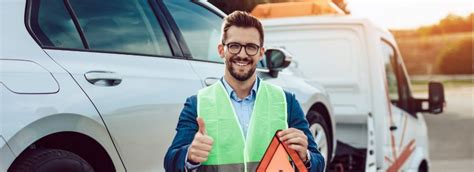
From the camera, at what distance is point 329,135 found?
5266 millimetres

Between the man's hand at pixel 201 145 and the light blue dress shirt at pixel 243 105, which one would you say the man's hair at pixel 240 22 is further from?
the man's hand at pixel 201 145

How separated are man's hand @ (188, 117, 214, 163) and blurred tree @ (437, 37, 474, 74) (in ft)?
67.1

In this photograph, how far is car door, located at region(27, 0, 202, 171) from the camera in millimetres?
2902

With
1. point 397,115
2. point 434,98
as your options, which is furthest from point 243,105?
point 434,98

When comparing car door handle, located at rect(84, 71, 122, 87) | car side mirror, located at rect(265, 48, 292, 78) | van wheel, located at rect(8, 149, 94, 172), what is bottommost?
van wheel, located at rect(8, 149, 94, 172)

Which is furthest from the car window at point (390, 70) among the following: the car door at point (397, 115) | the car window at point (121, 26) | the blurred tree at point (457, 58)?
the blurred tree at point (457, 58)

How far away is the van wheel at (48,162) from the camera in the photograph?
2.54 m

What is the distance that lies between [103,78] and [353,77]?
3.15 metres

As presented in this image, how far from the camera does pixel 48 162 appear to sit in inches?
102

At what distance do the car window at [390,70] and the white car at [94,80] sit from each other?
253 cm

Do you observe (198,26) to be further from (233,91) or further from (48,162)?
(233,91)

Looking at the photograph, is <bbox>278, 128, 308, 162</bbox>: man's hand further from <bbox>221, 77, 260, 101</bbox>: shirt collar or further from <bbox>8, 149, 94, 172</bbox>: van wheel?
<bbox>8, 149, 94, 172</bbox>: van wheel

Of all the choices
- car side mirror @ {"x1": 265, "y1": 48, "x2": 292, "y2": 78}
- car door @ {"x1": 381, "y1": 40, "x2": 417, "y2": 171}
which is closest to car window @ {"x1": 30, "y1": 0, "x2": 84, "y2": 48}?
car side mirror @ {"x1": 265, "y1": 48, "x2": 292, "y2": 78}

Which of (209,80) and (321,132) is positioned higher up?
(209,80)
